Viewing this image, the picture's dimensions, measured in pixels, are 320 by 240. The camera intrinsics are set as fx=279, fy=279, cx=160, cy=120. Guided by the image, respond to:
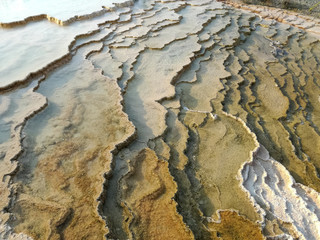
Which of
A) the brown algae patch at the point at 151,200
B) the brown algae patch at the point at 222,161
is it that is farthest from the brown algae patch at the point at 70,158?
the brown algae patch at the point at 222,161

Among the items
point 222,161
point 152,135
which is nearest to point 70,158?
point 152,135

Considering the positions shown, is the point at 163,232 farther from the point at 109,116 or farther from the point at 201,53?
the point at 201,53

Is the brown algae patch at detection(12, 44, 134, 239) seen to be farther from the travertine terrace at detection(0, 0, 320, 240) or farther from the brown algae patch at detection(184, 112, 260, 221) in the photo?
the brown algae patch at detection(184, 112, 260, 221)

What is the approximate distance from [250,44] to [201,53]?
1457 mm

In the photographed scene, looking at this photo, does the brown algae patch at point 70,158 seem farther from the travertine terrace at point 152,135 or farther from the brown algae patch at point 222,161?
the brown algae patch at point 222,161

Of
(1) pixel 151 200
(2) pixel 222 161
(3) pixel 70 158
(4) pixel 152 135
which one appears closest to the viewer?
(1) pixel 151 200

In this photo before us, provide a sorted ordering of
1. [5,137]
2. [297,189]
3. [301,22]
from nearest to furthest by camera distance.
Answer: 1. [297,189]
2. [5,137]
3. [301,22]

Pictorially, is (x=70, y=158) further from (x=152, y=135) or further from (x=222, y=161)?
(x=222, y=161)

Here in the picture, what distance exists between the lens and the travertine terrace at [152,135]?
2100 millimetres

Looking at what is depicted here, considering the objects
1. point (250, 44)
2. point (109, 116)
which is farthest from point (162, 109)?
point (250, 44)

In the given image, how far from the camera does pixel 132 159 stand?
261 centimetres

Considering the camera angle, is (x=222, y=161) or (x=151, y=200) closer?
(x=151, y=200)

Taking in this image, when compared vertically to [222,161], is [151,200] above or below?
above

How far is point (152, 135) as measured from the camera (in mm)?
2928
